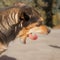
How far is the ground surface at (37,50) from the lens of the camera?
5785mm

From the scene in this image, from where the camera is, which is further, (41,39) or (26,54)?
(41,39)

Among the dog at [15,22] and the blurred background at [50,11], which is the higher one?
the dog at [15,22]

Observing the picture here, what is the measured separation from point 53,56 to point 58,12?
328 cm

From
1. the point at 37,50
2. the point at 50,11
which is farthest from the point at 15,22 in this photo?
the point at 50,11

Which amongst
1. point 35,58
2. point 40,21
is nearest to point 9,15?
point 40,21

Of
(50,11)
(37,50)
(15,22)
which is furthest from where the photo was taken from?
(50,11)

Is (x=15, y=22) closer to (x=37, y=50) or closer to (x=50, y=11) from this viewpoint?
(x=37, y=50)

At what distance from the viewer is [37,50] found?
641cm

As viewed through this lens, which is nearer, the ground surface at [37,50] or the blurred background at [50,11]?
the ground surface at [37,50]

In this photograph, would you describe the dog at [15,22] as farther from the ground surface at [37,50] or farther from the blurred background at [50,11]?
the blurred background at [50,11]

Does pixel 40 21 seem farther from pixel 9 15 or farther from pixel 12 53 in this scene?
pixel 12 53

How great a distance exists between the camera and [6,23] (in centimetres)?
301

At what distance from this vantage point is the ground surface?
228 inches

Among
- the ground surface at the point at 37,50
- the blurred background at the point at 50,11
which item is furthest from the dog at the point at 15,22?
the blurred background at the point at 50,11
